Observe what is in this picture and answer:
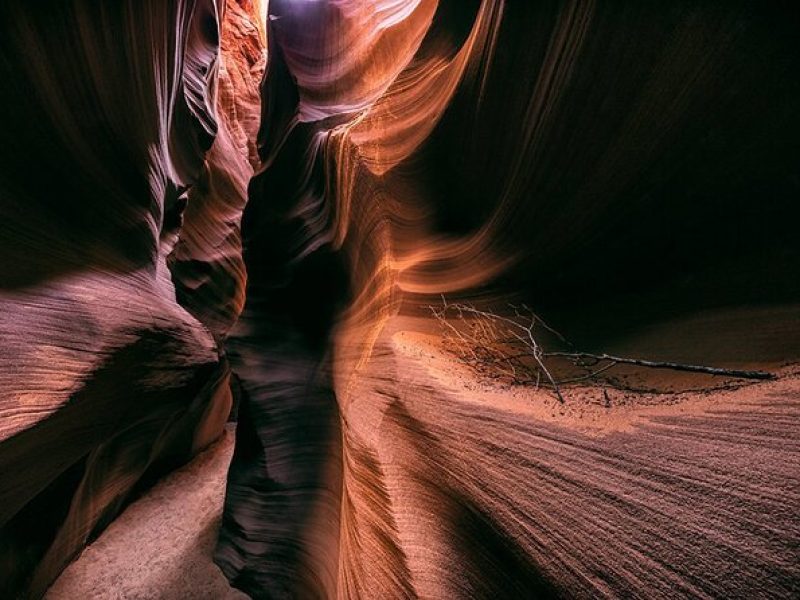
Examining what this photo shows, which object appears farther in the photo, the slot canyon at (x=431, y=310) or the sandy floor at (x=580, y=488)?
the slot canyon at (x=431, y=310)

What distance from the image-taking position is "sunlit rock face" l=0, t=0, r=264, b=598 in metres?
2.62

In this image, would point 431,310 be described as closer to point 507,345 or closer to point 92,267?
point 507,345

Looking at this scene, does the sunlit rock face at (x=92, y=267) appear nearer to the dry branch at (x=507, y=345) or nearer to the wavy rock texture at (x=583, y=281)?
the wavy rock texture at (x=583, y=281)

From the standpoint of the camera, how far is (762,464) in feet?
2.36

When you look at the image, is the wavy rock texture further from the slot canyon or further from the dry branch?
the dry branch

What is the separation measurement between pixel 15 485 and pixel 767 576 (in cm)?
389

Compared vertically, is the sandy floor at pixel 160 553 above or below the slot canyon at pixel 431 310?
below

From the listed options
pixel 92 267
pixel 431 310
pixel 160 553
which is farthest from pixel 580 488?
pixel 160 553

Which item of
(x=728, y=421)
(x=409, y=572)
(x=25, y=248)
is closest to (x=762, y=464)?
(x=728, y=421)

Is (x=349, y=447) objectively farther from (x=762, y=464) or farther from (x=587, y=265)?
(x=762, y=464)

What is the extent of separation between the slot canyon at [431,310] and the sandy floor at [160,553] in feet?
0.16

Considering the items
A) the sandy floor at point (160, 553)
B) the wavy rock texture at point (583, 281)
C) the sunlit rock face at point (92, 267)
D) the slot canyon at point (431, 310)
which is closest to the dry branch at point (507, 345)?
the slot canyon at point (431, 310)

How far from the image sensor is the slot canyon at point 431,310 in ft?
3.13

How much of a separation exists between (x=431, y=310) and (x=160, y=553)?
5.00 metres
